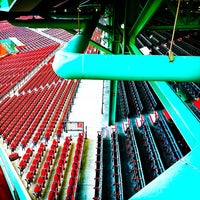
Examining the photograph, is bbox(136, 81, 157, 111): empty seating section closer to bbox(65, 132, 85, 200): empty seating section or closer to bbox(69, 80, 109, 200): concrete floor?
bbox(69, 80, 109, 200): concrete floor

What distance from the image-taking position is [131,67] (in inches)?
51.1

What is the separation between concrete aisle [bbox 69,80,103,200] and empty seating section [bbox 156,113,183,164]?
112 inches

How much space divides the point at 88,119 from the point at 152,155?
4.26 metres

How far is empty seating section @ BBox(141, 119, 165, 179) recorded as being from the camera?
540 centimetres

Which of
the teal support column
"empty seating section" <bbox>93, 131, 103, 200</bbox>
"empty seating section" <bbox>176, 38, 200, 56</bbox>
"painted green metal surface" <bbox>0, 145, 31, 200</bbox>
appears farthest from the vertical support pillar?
"empty seating section" <bbox>176, 38, 200, 56</bbox>

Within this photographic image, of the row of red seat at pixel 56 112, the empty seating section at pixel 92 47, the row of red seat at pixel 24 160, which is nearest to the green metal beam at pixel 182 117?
the row of red seat at pixel 24 160

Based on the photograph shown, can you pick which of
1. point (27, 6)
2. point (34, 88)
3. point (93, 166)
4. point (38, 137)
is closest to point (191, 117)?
point (27, 6)

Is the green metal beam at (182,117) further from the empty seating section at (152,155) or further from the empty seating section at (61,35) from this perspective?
the empty seating section at (61,35)

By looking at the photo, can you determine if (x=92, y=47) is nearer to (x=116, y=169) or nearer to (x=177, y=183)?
(x=116, y=169)

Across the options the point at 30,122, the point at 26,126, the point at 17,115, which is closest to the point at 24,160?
the point at 26,126

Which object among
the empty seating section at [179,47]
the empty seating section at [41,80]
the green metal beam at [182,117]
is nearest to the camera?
the green metal beam at [182,117]

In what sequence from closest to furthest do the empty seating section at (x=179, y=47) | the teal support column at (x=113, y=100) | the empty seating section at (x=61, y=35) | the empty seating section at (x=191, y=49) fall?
the teal support column at (x=113, y=100) → the empty seating section at (x=191, y=49) → the empty seating section at (x=179, y=47) → the empty seating section at (x=61, y=35)

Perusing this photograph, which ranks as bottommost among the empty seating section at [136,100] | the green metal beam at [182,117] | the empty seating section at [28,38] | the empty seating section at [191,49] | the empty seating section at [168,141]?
the empty seating section at [168,141]

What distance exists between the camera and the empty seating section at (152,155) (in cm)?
540
